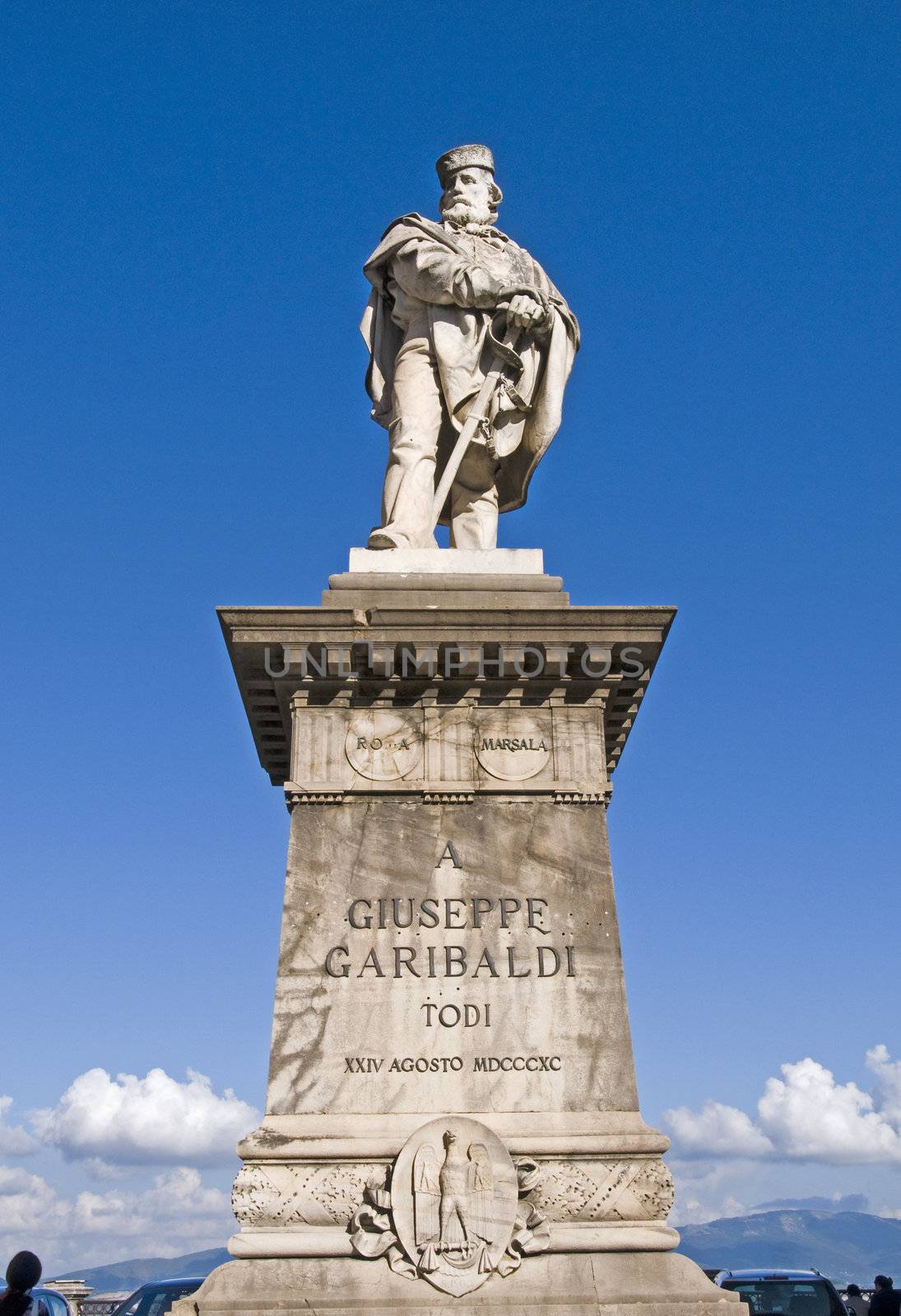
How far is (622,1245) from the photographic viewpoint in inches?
325

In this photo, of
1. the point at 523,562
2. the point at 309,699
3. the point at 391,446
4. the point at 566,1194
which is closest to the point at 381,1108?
the point at 566,1194

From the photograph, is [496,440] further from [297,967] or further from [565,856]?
[297,967]

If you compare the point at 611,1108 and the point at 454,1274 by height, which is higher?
the point at 611,1108

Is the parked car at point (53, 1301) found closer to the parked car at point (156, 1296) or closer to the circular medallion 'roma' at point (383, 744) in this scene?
the parked car at point (156, 1296)

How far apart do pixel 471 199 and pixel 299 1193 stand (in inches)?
321

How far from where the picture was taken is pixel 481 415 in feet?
36.4

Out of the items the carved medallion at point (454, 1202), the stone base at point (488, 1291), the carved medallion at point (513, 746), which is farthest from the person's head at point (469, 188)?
the stone base at point (488, 1291)

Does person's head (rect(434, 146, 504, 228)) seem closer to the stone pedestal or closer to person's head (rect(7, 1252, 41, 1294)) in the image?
the stone pedestal

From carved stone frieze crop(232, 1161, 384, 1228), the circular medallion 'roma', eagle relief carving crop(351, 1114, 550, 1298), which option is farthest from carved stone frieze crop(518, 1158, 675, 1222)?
the circular medallion 'roma'

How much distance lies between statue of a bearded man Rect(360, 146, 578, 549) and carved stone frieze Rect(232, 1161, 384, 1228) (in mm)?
4661

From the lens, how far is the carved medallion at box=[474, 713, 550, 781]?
959 cm

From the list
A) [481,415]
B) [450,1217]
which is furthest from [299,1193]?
[481,415]

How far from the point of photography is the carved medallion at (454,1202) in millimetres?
8117

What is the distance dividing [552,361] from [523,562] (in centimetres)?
194
